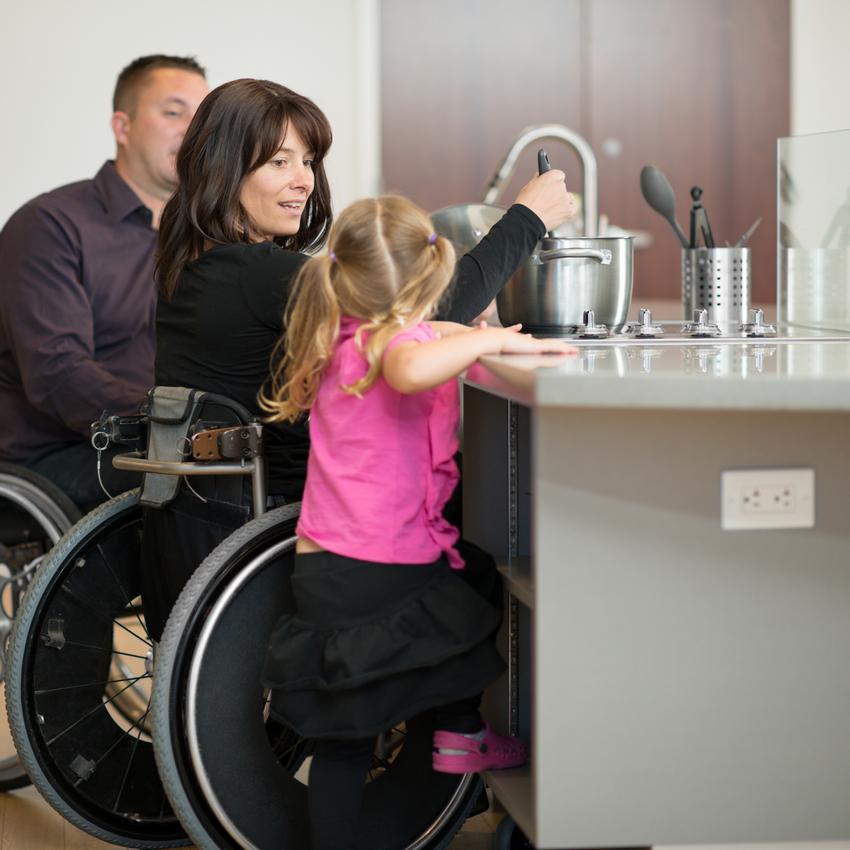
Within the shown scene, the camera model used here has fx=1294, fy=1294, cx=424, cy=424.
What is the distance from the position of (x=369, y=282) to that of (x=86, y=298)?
1290 millimetres

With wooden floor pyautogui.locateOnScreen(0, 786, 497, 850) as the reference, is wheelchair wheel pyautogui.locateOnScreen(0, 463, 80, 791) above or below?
above

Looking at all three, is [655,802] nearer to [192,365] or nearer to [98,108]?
[192,365]

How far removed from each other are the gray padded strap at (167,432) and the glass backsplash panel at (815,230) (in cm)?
103

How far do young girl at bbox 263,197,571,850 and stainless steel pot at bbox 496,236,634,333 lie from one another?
0.36 meters

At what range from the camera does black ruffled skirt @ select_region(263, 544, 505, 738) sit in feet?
4.77

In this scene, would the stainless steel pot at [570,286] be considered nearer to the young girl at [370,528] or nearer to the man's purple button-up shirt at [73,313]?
the young girl at [370,528]

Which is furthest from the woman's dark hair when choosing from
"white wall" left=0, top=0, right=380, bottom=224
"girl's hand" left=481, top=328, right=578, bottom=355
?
"white wall" left=0, top=0, right=380, bottom=224

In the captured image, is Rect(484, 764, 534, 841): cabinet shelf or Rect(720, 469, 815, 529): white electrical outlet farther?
Rect(484, 764, 534, 841): cabinet shelf

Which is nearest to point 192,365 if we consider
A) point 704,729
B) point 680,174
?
point 704,729

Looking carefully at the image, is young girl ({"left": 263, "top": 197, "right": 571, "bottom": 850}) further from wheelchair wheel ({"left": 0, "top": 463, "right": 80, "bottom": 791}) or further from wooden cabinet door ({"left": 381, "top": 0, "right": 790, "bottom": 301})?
wooden cabinet door ({"left": 381, "top": 0, "right": 790, "bottom": 301})

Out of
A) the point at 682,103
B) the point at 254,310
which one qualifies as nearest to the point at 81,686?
the point at 254,310

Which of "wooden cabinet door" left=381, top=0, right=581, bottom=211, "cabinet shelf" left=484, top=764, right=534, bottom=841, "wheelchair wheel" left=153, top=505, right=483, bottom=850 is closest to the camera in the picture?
"cabinet shelf" left=484, top=764, right=534, bottom=841

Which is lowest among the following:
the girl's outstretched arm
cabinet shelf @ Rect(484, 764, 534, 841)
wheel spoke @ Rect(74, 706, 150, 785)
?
wheel spoke @ Rect(74, 706, 150, 785)

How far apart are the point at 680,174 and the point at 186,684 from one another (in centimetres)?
360
